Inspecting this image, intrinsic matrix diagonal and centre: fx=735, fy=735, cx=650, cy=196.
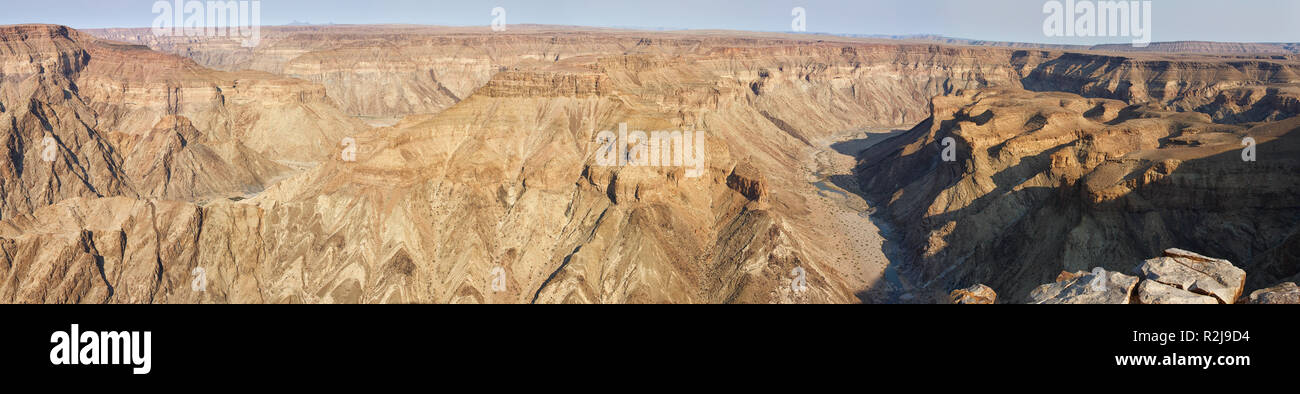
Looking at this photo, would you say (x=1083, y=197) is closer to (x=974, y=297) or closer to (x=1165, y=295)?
(x=974, y=297)

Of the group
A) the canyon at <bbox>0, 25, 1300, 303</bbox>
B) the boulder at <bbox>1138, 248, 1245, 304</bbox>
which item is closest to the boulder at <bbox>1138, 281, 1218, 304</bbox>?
the boulder at <bbox>1138, 248, 1245, 304</bbox>

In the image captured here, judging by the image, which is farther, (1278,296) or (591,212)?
(591,212)

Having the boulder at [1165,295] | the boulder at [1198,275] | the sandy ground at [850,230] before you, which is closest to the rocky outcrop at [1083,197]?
the sandy ground at [850,230]

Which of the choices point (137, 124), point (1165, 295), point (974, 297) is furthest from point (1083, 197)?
point (137, 124)

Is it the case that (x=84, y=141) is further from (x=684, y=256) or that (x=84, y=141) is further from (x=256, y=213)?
(x=684, y=256)

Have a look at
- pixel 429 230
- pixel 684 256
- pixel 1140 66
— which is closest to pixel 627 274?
pixel 684 256

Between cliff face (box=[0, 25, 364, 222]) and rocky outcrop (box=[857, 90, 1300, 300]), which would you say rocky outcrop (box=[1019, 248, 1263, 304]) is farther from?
cliff face (box=[0, 25, 364, 222])

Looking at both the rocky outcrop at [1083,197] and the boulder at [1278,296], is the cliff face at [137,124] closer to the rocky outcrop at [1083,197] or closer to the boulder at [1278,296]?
the rocky outcrop at [1083,197]
